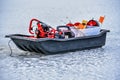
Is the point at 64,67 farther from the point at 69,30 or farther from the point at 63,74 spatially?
the point at 69,30

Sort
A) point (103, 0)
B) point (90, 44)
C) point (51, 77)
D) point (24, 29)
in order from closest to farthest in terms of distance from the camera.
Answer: point (51, 77), point (90, 44), point (24, 29), point (103, 0)

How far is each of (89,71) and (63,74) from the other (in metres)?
0.46

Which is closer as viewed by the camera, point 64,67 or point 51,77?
point 51,77

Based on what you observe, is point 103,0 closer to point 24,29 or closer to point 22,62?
point 24,29

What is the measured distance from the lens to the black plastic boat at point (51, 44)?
7637mm

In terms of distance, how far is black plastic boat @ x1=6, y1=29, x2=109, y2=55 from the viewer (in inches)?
301

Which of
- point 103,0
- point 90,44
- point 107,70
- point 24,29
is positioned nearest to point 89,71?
point 107,70

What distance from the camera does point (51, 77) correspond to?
646 centimetres

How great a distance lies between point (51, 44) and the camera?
306 inches

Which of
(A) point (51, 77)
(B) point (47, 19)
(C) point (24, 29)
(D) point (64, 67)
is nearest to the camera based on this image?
(A) point (51, 77)

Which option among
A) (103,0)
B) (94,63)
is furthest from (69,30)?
(103,0)

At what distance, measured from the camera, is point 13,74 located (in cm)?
664

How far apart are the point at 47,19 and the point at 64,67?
679 centimetres

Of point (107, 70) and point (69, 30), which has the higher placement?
point (69, 30)
